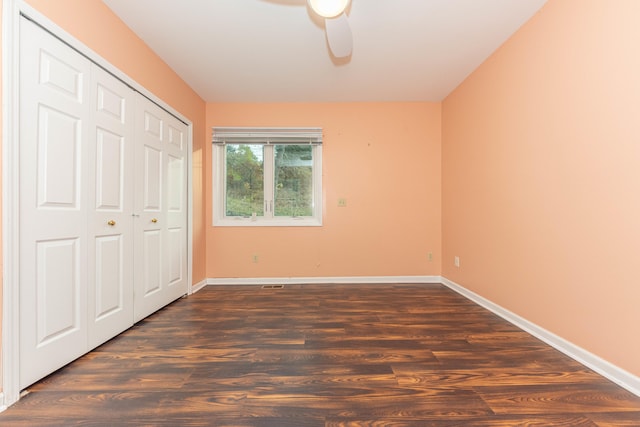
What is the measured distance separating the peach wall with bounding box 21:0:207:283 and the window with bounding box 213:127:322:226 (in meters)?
0.36

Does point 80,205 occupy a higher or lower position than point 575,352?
higher

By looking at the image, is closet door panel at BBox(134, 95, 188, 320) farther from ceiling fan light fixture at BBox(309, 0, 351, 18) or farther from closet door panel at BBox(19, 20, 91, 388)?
ceiling fan light fixture at BBox(309, 0, 351, 18)

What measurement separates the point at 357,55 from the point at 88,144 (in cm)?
234

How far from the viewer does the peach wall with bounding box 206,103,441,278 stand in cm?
392

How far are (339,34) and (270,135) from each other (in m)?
2.20

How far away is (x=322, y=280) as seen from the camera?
3906 millimetres

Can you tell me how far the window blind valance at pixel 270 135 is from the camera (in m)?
3.85

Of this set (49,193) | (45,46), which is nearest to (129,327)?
(49,193)

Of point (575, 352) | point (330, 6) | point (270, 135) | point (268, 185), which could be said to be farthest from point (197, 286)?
point (575, 352)

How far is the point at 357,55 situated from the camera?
2.77 meters

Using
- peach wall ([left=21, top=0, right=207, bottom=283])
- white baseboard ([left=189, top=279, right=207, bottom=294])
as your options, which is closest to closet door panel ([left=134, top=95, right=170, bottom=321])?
peach wall ([left=21, top=0, right=207, bottom=283])

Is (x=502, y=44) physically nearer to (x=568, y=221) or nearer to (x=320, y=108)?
(x=568, y=221)

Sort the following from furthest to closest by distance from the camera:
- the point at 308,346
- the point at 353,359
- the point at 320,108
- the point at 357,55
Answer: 1. the point at 320,108
2. the point at 357,55
3. the point at 308,346
4. the point at 353,359

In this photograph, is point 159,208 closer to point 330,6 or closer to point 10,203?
point 10,203
